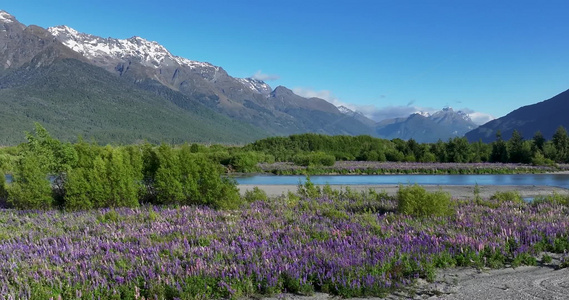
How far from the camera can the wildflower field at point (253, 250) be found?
6.46m

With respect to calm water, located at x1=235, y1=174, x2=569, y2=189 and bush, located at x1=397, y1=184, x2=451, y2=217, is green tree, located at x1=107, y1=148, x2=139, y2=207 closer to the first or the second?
bush, located at x1=397, y1=184, x2=451, y2=217

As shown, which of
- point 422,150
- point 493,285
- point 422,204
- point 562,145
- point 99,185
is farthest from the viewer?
point 422,150

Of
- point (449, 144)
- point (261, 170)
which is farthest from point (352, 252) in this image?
point (449, 144)

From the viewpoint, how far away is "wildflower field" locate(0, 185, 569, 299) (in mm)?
6465

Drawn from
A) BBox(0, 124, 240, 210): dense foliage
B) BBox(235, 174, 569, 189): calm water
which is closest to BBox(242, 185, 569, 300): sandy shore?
BBox(0, 124, 240, 210): dense foliage

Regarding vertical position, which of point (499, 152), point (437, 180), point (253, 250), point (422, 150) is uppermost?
point (422, 150)

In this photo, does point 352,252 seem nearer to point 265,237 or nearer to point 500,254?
point 265,237

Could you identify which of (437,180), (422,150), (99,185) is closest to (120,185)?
(99,185)

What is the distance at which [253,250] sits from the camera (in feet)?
26.2

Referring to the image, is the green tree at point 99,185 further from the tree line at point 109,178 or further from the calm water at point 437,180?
the calm water at point 437,180

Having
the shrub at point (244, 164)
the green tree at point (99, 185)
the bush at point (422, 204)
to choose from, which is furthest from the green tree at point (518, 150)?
the green tree at point (99, 185)

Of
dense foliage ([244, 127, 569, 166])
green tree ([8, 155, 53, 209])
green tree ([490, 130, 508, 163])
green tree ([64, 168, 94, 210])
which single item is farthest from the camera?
green tree ([490, 130, 508, 163])

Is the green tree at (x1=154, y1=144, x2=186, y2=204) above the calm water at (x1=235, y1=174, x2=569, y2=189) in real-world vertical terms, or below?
above

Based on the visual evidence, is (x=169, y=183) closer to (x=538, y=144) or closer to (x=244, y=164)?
(x=244, y=164)
